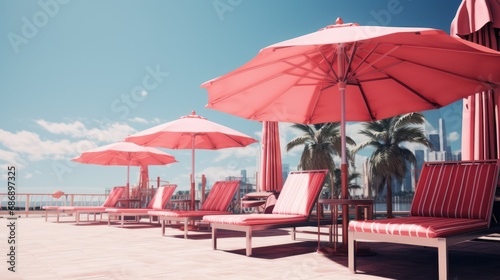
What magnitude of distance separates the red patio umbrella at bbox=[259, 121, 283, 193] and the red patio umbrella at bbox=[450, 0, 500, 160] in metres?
5.59

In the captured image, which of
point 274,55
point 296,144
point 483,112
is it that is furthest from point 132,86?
point 296,144

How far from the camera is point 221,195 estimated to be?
7.96 metres

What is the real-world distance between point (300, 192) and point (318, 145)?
2017 cm

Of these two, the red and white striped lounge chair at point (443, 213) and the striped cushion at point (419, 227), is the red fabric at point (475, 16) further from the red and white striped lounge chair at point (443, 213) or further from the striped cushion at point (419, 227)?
the striped cushion at point (419, 227)

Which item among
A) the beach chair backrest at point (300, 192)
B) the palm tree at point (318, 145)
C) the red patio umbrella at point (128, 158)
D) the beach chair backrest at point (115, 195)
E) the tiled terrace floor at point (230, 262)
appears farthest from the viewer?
the palm tree at point (318, 145)

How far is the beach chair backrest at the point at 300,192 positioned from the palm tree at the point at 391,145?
17.2 metres

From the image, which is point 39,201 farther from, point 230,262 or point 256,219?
point 230,262

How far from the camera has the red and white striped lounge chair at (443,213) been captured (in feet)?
10.8

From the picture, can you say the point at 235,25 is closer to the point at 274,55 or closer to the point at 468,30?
the point at 468,30

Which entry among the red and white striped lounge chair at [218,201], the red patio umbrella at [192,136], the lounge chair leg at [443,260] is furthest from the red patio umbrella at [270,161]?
the lounge chair leg at [443,260]

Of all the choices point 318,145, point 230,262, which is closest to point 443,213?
point 230,262

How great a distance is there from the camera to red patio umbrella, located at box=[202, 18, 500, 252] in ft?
13.4

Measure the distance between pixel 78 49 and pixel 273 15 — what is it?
10264 mm

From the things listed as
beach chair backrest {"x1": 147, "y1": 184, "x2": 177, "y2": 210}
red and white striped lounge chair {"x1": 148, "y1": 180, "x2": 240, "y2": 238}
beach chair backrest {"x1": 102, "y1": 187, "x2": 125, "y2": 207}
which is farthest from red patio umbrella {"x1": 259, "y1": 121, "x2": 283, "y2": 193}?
beach chair backrest {"x1": 102, "y1": 187, "x2": 125, "y2": 207}
